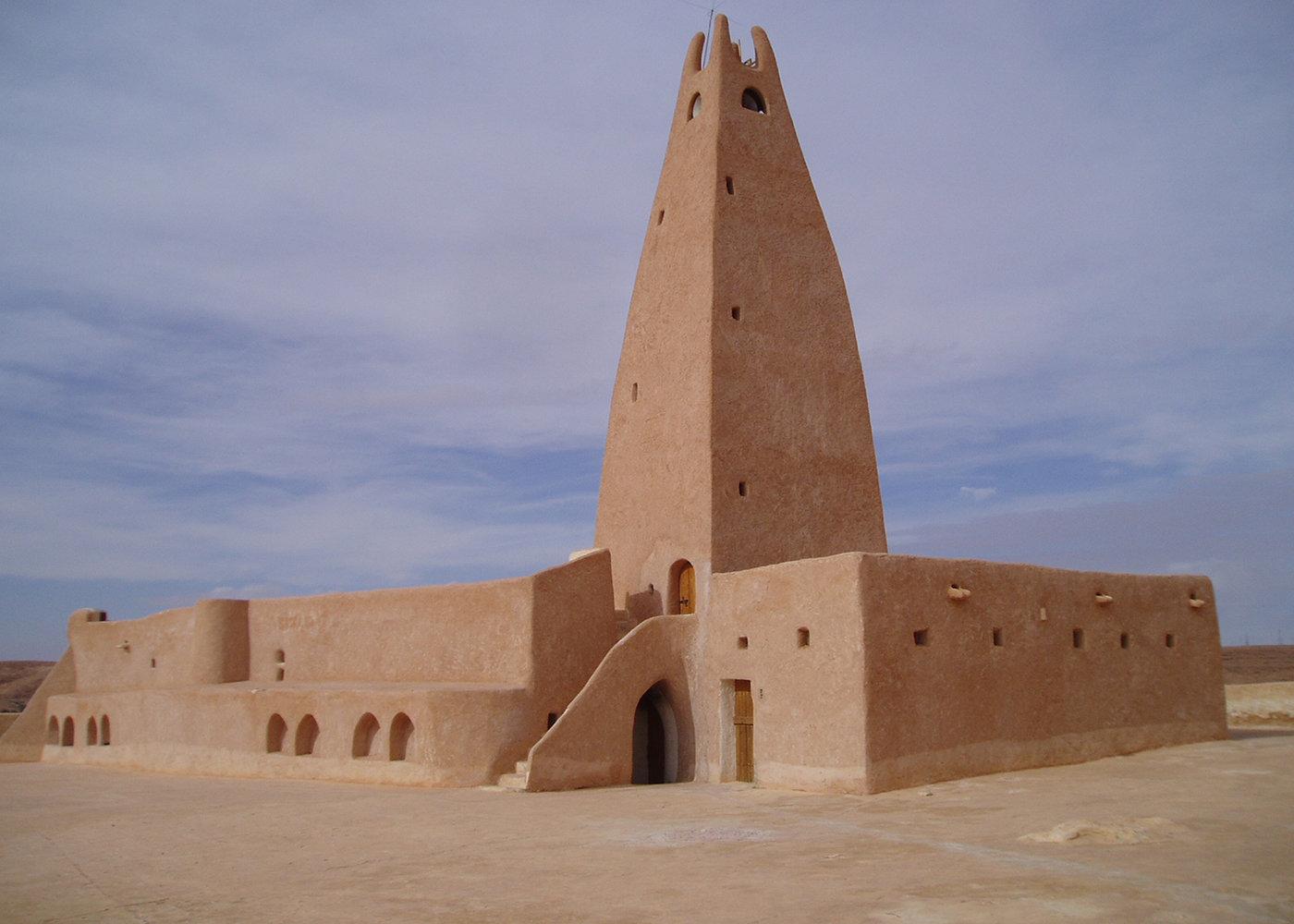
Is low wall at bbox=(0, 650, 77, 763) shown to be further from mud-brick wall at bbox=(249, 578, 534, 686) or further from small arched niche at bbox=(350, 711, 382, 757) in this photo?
small arched niche at bbox=(350, 711, 382, 757)

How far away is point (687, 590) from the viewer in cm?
1931

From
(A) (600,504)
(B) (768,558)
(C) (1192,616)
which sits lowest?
(C) (1192,616)

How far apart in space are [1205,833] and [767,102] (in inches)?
652

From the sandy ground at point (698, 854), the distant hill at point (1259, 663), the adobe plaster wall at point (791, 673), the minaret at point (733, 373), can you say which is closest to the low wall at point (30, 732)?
the sandy ground at point (698, 854)

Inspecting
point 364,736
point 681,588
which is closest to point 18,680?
point 364,736

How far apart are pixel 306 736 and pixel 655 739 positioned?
6.24m

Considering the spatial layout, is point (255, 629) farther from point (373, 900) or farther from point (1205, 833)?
point (1205, 833)

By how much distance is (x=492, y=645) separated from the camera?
59.2 ft

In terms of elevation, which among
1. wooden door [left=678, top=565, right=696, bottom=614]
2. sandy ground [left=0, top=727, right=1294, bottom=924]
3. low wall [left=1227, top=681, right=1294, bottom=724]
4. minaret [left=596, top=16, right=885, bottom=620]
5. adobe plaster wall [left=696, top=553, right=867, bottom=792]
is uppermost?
minaret [left=596, top=16, right=885, bottom=620]

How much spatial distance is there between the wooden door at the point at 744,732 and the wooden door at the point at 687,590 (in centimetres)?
252

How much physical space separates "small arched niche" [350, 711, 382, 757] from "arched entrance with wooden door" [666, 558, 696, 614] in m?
5.36

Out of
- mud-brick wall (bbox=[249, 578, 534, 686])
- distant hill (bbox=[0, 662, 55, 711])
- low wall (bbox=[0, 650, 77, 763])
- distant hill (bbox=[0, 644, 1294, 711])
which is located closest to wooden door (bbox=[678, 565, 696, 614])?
mud-brick wall (bbox=[249, 578, 534, 686])

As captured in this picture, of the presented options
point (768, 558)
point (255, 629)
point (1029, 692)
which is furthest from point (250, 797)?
point (1029, 692)

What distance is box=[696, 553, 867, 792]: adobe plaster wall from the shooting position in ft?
46.7
